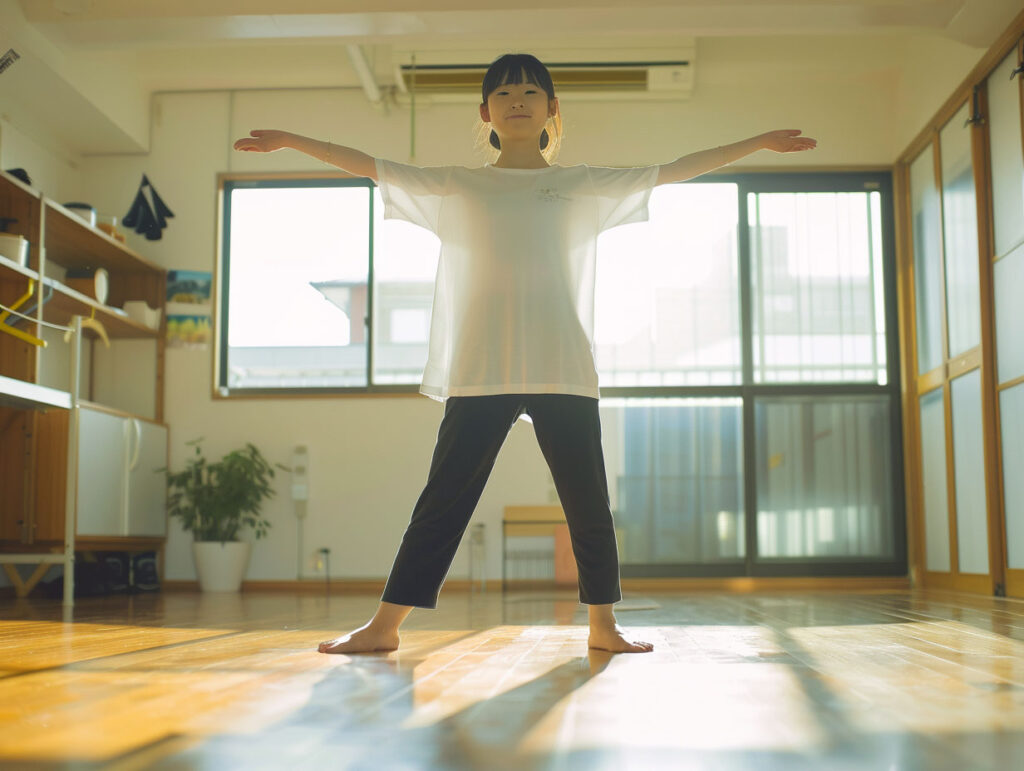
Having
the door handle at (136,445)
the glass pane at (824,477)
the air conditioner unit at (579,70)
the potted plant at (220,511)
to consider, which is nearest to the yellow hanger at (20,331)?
the door handle at (136,445)

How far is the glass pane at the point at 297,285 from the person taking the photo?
6.00 meters

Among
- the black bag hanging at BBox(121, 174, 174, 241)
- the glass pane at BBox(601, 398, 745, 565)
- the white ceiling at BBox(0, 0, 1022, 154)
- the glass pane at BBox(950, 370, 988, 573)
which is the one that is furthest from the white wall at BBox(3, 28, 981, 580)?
the glass pane at BBox(950, 370, 988, 573)

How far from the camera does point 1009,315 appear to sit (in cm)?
429

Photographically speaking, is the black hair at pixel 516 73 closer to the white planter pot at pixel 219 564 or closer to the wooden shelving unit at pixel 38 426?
the wooden shelving unit at pixel 38 426

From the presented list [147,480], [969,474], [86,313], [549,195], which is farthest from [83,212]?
[969,474]

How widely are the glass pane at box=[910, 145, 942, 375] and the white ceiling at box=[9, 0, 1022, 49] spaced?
42.8 inches

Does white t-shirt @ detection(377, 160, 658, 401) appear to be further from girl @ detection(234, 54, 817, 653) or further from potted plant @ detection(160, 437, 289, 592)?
potted plant @ detection(160, 437, 289, 592)

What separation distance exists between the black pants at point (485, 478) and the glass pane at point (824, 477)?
12.9 feet

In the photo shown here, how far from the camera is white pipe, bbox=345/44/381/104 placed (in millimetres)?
5301

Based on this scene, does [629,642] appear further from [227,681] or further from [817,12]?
[817,12]

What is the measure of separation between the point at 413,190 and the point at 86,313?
12.6 ft

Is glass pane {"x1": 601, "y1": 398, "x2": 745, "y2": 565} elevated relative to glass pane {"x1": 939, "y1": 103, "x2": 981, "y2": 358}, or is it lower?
lower

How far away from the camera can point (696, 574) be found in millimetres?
5688

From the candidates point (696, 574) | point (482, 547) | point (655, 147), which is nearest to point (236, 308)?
point (482, 547)
